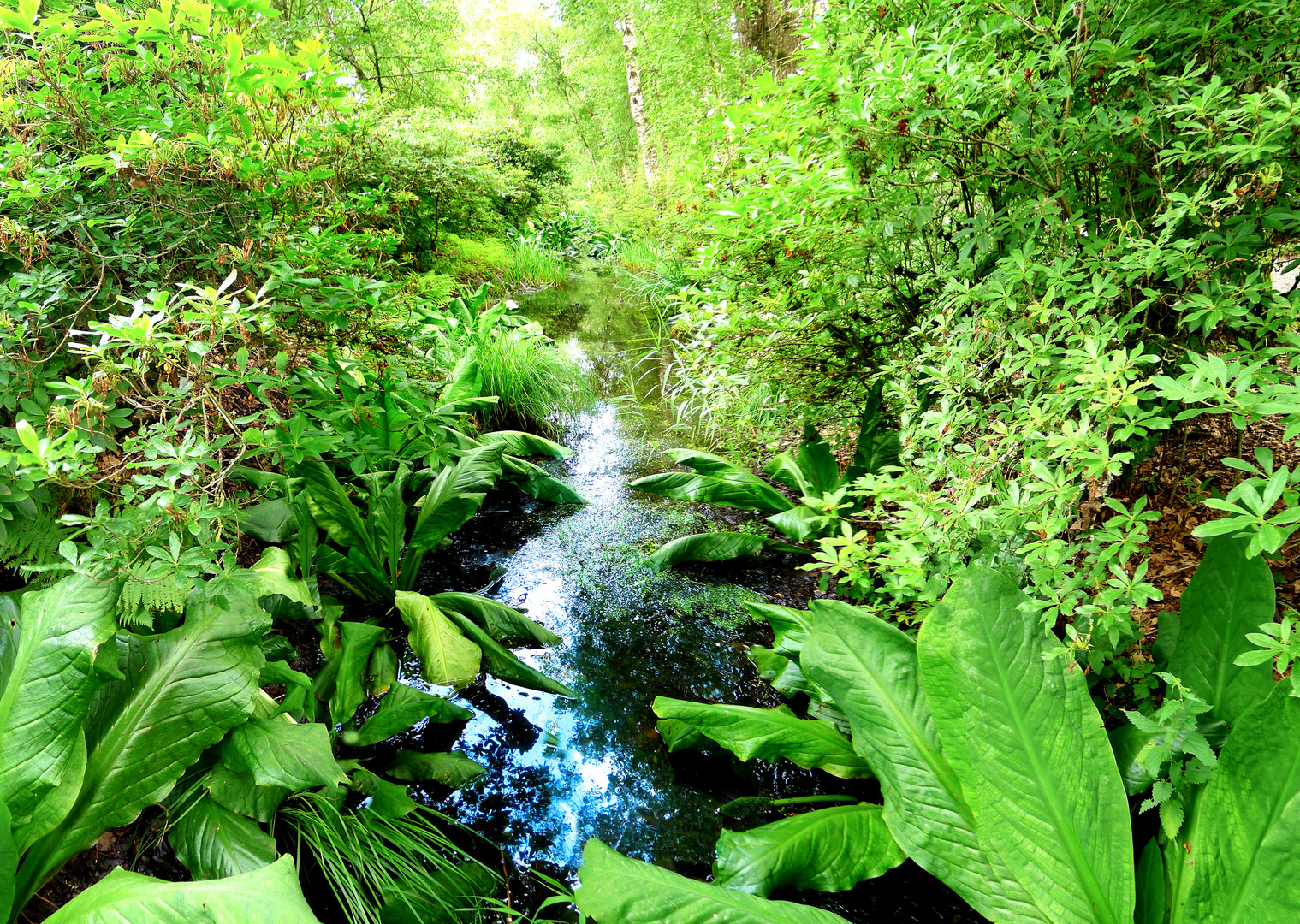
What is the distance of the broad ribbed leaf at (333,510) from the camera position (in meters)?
2.08

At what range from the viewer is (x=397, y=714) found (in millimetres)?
1597

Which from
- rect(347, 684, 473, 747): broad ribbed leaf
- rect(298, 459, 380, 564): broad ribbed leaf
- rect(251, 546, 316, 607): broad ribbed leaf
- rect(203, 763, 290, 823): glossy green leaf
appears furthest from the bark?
rect(203, 763, 290, 823): glossy green leaf

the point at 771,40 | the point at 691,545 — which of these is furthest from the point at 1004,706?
the point at 771,40

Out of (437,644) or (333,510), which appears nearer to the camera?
(437,644)

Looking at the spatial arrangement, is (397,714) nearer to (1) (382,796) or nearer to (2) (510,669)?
(1) (382,796)

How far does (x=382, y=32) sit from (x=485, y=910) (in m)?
13.3

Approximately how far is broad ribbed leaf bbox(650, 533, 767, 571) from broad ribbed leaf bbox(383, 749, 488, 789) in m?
1.17

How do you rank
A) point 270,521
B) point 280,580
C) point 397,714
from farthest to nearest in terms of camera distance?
1. point 270,521
2. point 280,580
3. point 397,714

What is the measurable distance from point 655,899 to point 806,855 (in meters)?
0.44

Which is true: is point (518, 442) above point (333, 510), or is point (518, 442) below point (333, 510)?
below

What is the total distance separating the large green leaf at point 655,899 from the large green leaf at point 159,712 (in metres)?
0.89

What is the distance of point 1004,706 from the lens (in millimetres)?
1227

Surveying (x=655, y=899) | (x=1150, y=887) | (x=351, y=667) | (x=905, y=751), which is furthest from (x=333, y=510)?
(x=1150, y=887)

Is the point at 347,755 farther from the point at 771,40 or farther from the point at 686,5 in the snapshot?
the point at 686,5
